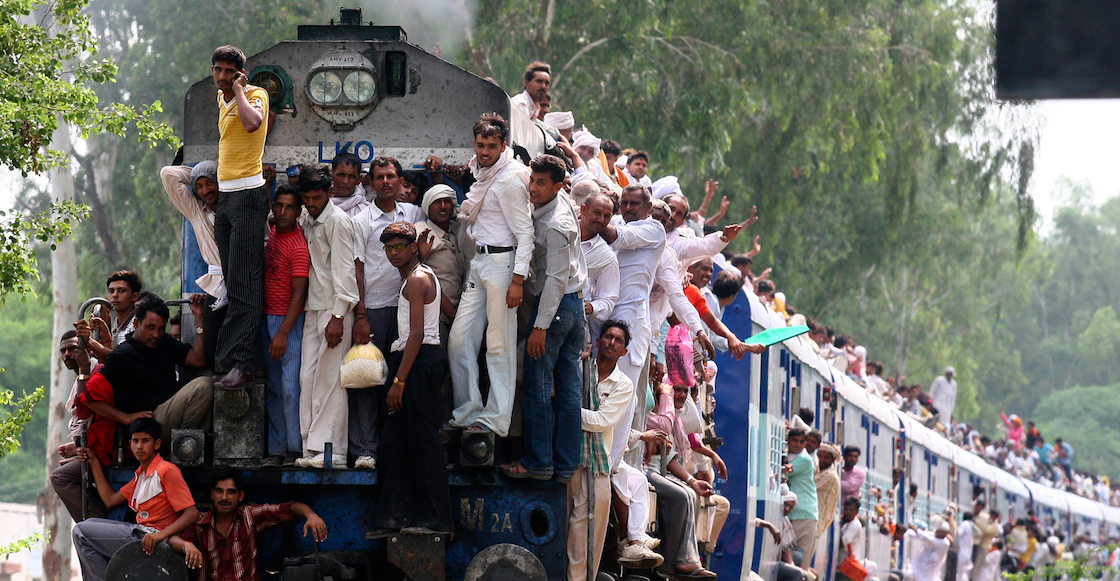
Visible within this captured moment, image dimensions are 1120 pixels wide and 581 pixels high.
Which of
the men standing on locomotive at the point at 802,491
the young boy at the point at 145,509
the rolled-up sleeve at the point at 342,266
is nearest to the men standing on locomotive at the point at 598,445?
the rolled-up sleeve at the point at 342,266

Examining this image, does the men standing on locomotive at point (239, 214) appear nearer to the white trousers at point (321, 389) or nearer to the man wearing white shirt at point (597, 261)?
the white trousers at point (321, 389)

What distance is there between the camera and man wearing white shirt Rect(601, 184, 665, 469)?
763cm

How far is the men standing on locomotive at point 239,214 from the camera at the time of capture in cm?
618

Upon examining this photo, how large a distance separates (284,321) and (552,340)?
130cm

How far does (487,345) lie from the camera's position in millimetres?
6238

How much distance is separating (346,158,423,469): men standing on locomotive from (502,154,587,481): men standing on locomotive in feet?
2.27

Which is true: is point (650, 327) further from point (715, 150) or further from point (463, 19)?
point (715, 150)

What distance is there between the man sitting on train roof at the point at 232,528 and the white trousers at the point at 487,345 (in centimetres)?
92

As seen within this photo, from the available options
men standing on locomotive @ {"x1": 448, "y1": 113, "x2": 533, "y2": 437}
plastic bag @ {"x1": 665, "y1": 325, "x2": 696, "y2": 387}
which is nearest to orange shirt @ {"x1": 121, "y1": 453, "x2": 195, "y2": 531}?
men standing on locomotive @ {"x1": 448, "y1": 113, "x2": 533, "y2": 437}

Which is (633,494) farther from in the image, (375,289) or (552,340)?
(375,289)

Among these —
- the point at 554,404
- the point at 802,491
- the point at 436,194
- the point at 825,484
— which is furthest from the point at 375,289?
the point at 825,484

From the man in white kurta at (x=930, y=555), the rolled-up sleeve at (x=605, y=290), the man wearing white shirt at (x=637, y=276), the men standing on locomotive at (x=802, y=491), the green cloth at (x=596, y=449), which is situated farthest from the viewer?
the man in white kurta at (x=930, y=555)

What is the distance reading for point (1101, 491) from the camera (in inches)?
1718

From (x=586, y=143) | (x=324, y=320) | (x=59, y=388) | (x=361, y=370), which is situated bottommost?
(x=59, y=388)
